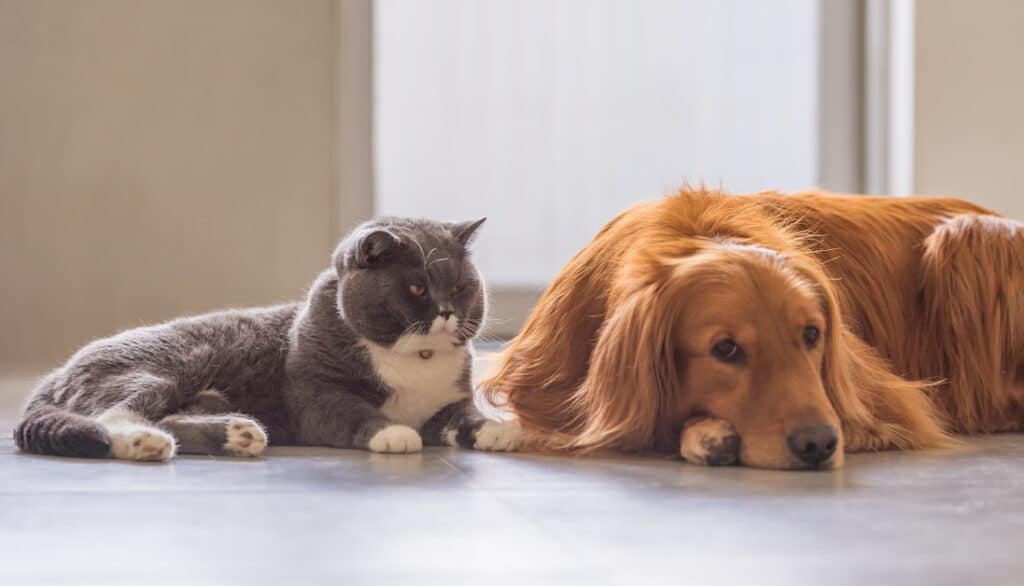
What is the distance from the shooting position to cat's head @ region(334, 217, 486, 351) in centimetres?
229

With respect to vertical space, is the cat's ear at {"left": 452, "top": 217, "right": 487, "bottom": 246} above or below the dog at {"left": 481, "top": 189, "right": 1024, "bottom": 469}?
above

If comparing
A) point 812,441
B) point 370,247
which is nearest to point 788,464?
point 812,441

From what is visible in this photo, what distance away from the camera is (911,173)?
4613 mm

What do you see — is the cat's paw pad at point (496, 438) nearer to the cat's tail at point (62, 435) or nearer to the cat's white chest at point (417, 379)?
the cat's white chest at point (417, 379)

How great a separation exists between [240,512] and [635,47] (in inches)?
139

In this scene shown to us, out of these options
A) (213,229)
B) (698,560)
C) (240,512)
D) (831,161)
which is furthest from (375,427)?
(831,161)

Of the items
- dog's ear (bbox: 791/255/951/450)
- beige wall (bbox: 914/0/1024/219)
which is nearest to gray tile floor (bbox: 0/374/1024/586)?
dog's ear (bbox: 791/255/951/450)

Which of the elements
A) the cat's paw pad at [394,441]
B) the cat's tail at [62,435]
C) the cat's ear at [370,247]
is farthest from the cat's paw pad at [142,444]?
the cat's ear at [370,247]

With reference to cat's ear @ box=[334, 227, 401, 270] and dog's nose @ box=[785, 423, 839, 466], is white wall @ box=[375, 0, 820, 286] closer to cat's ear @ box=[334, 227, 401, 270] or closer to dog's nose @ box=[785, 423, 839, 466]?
cat's ear @ box=[334, 227, 401, 270]

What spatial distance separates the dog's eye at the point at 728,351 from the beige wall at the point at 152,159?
267 cm

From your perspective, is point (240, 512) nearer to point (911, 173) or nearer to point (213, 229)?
point (213, 229)

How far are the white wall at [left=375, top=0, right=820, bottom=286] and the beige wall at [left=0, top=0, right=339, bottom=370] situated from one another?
34 cm

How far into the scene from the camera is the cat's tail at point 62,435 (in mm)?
2102

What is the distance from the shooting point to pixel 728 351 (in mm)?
2057
